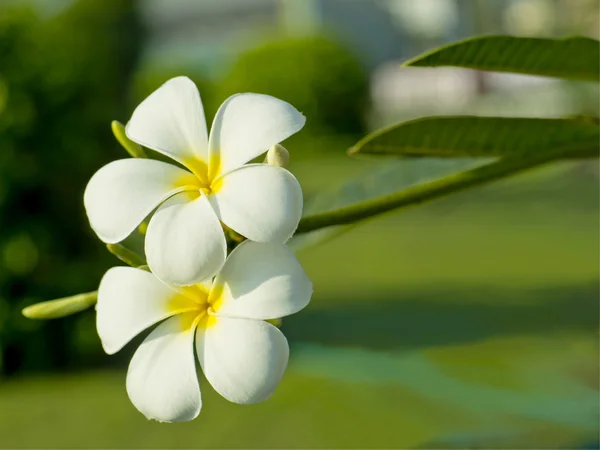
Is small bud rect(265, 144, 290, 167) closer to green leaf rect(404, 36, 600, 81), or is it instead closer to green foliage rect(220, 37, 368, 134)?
green leaf rect(404, 36, 600, 81)

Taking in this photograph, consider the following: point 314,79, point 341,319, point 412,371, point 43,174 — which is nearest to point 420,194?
point 412,371

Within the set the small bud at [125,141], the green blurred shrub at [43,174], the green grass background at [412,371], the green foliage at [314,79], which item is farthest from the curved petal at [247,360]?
the green foliage at [314,79]

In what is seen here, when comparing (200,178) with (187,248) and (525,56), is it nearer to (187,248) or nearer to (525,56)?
(187,248)

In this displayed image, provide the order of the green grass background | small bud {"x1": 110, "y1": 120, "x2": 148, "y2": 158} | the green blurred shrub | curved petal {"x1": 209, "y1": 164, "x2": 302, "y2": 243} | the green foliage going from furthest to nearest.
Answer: the green foliage < the green blurred shrub < the green grass background < small bud {"x1": 110, "y1": 120, "x2": 148, "y2": 158} < curved petal {"x1": 209, "y1": 164, "x2": 302, "y2": 243}

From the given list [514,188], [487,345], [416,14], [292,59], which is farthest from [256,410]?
[416,14]

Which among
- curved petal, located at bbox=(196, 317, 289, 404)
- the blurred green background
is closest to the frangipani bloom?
curved petal, located at bbox=(196, 317, 289, 404)

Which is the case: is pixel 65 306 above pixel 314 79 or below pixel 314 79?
above

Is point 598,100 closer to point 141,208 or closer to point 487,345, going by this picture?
point 487,345
